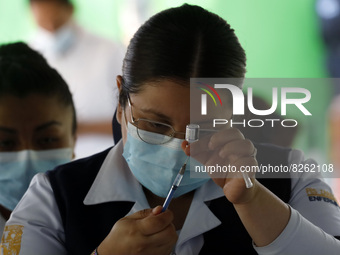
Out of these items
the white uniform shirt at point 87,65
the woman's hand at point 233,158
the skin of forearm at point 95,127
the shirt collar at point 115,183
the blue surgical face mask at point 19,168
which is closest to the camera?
the woman's hand at point 233,158

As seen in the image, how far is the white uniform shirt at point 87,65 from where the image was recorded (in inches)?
108

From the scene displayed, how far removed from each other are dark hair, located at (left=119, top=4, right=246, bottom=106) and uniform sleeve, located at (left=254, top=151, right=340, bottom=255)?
1.04 feet

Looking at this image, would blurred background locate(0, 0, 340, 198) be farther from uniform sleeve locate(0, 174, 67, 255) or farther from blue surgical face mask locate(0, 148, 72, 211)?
uniform sleeve locate(0, 174, 67, 255)

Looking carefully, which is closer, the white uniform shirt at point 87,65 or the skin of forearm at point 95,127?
the skin of forearm at point 95,127

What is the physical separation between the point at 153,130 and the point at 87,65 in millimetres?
1762

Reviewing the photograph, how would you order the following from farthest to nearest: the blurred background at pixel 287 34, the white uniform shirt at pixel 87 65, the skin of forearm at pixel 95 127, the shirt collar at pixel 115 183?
the blurred background at pixel 287 34
the white uniform shirt at pixel 87 65
the skin of forearm at pixel 95 127
the shirt collar at pixel 115 183

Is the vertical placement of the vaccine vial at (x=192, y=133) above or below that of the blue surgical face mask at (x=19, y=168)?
above

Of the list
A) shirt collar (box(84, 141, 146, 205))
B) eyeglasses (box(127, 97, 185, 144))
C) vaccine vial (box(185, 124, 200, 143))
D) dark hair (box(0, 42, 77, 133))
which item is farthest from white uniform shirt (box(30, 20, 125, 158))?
vaccine vial (box(185, 124, 200, 143))

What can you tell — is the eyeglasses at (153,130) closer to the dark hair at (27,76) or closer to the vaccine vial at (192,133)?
the vaccine vial at (192,133)

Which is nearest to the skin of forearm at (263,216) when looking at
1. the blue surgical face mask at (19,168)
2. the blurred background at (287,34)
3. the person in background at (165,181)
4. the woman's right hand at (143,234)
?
the person in background at (165,181)

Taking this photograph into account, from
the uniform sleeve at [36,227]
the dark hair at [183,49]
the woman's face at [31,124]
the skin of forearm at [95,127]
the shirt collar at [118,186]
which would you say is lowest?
the skin of forearm at [95,127]

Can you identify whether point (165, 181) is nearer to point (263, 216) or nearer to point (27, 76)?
point (263, 216)

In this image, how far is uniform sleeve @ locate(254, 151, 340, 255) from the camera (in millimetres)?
1005

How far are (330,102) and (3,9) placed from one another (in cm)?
230
